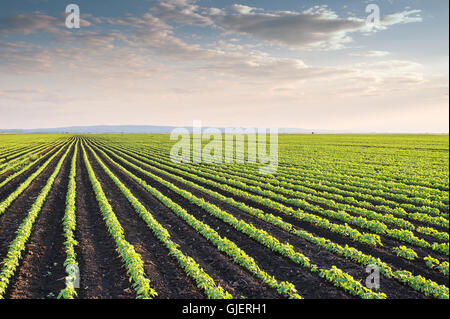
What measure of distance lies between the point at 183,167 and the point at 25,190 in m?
13.9

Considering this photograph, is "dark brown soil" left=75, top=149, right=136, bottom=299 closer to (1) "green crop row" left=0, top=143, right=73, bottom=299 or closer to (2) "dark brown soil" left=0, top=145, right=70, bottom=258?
(1) "green crop row" left=0, top=143, right=73, bottom=299

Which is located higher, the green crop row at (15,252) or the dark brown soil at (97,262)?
the green crop row at (15,252)

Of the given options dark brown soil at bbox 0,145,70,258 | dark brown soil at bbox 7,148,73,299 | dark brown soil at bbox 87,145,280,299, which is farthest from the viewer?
dark brown soil at bbox 0,145,70,258

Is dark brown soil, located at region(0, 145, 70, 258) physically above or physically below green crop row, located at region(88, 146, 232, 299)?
above

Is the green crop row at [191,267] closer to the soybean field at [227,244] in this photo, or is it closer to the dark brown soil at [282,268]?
the soybean field at [227,244]

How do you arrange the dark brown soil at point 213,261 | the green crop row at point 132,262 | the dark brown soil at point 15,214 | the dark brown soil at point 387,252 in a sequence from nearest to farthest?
the green crop row at point 132,262 → the dark brown soil at point 213,261 → the dark brown soil at point 387,252 → the dark brown soil at point 15,214

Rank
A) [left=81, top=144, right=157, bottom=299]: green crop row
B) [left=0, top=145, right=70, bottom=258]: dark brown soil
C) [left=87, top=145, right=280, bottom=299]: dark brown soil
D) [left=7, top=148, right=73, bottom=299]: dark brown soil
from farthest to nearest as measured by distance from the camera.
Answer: [left=0, top=145, right=70, bottom=258]: dark brown soil < [left=87, top=145, right=280, bottom=299]: dark brown soil < [left=7, top=148, right=73, bottom=299]: dark brown soil < [left=81, top=144, right=157, bottom=299]: green crop row

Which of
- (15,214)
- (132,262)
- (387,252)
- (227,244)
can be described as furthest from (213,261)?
(15,214)

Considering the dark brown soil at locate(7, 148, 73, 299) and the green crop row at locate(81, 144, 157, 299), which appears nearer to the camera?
the green crop row at locate(81, 144, 157, 299)

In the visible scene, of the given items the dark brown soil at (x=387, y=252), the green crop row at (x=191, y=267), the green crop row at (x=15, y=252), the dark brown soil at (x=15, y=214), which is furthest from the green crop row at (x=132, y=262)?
the dark brown soil at (x=387, y=252)

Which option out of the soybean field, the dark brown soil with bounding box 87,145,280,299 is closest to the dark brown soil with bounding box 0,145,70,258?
the soybean field
